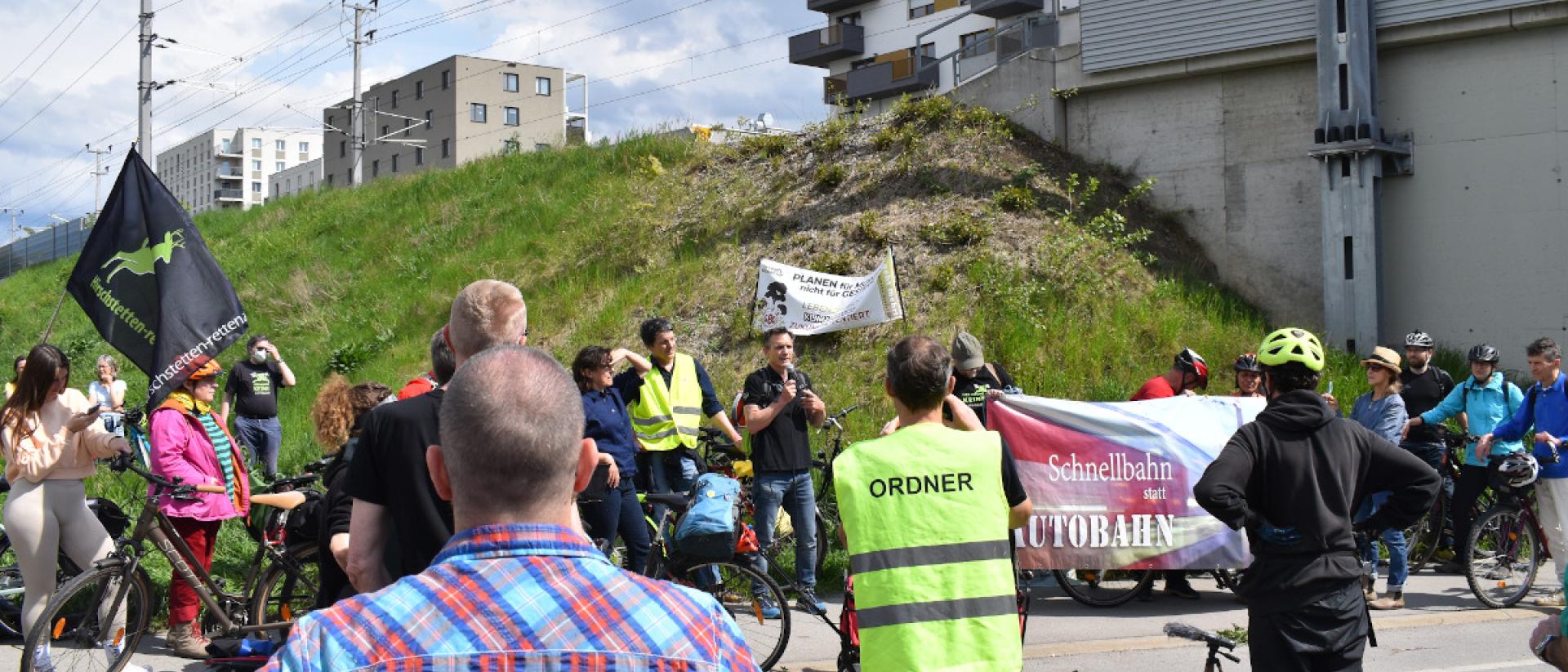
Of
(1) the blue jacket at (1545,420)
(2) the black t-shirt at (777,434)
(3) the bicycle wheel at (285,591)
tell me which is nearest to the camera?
(3) the bicycle wheel at (285,591)

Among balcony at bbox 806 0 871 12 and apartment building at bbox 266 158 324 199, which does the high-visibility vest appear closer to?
balcony at bbox 806 0 871 12

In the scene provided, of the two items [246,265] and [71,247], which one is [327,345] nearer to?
[246,265]

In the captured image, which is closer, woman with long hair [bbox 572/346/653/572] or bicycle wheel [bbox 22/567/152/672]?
bicycle wheel [bbox 22/567/152/672]

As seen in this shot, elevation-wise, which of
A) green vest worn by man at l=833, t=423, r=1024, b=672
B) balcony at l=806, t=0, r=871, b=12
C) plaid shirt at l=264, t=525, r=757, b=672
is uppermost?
balcony at l=806, t=0, r=871, b=12

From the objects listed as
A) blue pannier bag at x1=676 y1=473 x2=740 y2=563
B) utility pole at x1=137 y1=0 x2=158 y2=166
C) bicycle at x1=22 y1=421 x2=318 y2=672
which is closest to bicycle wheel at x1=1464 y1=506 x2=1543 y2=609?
blue pannier bag at x1=676 y1=473 x2=740 y2=563

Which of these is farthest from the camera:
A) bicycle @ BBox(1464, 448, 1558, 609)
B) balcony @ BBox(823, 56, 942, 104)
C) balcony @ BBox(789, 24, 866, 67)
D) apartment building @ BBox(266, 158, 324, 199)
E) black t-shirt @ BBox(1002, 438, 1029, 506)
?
apartment building @ BBox(266, 158, 324, 199)

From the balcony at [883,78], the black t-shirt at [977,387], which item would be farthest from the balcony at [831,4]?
the black t-shirt at [977,387]

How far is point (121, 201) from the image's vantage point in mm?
7461

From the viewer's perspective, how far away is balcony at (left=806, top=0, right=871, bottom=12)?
60.8 meters

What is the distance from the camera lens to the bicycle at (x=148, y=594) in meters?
7.18

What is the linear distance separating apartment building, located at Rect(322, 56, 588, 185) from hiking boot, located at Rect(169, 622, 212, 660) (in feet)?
249

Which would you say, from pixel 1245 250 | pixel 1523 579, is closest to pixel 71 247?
pixel 1245 250

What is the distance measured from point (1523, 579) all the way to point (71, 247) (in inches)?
1812

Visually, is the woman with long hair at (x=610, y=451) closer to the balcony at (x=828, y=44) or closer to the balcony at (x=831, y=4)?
the balcony at (x=828, y=44)
